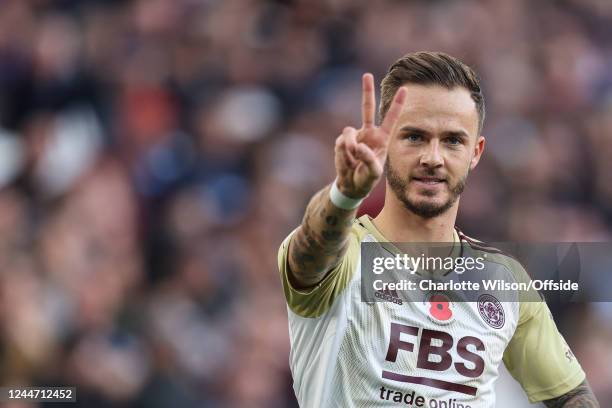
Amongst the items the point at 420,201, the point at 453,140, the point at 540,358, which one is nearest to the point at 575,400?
the point at 540,358

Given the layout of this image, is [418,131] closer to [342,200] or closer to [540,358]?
[342,200]

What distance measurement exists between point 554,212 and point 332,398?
458cm

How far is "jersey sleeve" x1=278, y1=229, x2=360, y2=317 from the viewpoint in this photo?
10.4 ft

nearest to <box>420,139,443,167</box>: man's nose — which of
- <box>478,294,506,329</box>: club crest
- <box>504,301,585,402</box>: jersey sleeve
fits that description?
<box>478,294,506,329</box>: club crest

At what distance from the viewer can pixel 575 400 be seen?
378 centimetres

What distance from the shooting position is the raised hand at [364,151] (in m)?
2.92

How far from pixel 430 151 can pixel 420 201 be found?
0.18 meters

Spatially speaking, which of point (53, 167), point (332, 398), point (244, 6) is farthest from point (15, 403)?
point (244, 6)

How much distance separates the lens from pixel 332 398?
10.8ft

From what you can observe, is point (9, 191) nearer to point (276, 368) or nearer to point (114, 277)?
point (114, 277)

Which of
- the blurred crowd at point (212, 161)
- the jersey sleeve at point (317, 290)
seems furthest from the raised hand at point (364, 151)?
the blurred crowd at point (212, 161)

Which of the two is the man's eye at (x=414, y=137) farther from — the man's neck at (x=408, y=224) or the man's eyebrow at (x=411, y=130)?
the man's neck at (x=408, y=224)

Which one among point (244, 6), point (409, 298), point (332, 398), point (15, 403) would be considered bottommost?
point (15, 403)

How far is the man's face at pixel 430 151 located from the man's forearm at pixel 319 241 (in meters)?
0.48
